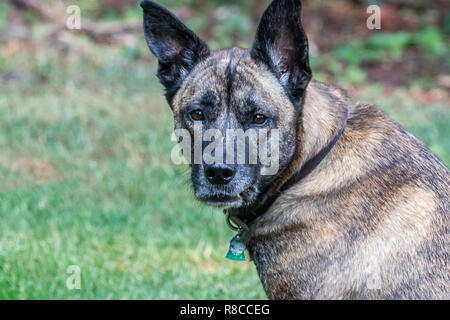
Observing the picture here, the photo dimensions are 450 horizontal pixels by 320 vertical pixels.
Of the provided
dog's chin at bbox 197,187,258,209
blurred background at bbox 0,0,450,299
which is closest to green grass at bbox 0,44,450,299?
blurred background at bbox 0,0,450,299

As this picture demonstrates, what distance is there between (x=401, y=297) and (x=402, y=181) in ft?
2.09

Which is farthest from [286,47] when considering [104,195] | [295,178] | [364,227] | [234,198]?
[104,195]

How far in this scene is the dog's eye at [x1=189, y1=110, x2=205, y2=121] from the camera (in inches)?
156

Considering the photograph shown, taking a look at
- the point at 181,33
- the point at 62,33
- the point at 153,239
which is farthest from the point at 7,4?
the point at 181,33

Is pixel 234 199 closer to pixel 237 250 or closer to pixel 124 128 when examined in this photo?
pixel 237 250

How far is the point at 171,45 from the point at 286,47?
0.81m

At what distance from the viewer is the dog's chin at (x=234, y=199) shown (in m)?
3.86

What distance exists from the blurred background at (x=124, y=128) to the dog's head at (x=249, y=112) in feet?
4.88

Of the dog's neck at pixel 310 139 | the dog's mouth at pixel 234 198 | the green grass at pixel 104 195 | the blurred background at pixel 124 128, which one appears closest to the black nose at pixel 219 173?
the dog's mouth at pixel 234 198

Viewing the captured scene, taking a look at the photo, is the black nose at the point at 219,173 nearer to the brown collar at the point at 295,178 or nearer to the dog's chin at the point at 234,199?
the dog's chin at the point at 234,199

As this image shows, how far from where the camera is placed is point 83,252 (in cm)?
566

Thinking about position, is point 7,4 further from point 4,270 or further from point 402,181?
point 402,181

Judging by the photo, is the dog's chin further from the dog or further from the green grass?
the green grass

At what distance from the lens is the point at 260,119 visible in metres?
3.84
